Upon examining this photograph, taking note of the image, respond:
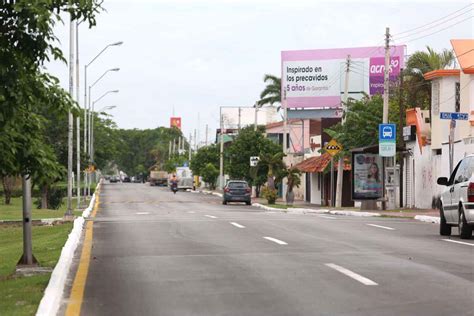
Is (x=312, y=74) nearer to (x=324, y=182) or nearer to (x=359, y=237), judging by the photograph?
(x=324, y=182)

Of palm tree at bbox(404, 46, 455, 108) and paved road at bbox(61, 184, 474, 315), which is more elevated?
palm tree at bbox(404, 46, 455, 108)

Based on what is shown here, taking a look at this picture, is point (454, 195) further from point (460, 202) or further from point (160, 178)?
point (160, 178)

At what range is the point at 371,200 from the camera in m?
41.4

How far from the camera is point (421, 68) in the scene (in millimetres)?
51344

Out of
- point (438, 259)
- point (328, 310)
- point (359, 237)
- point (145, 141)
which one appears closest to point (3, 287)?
point (328, 310)

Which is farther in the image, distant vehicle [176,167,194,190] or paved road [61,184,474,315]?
distant vehicle [176,167,194,190]

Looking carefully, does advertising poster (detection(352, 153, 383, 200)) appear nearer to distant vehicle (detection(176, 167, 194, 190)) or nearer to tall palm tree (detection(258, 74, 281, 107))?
tall palm tree (detection(258, 74, 281, 107))

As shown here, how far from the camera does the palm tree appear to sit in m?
50.3

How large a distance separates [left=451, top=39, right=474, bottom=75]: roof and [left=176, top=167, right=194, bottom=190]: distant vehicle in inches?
2719

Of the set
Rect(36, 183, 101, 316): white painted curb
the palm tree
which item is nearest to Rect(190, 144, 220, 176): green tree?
the palm tree

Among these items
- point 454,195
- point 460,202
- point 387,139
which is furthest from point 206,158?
point 460,202

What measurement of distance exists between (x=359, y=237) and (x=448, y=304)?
10012 mm

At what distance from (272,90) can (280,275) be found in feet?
250

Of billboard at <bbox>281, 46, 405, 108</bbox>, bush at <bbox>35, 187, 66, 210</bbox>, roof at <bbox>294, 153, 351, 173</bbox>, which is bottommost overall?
bush at <bbox>35, 187, 66, 210</bbox>
